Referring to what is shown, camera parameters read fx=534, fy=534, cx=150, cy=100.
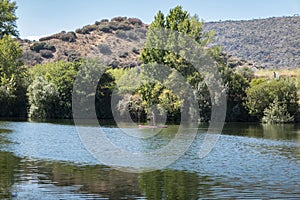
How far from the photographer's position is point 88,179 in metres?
22.3

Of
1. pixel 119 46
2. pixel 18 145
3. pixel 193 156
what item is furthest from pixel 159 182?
pixel 119 46

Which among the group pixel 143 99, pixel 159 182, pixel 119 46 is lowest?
pixel 159 182

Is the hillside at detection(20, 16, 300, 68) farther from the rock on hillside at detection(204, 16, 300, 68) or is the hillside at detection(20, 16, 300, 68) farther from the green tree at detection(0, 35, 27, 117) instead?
the green tree at detection(0, 35, 27, 117)

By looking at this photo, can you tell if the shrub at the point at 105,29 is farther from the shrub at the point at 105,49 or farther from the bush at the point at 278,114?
the bush at the point at 278,114

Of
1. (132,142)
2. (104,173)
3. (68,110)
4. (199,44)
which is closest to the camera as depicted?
(104,173)

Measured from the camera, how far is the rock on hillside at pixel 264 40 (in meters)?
135

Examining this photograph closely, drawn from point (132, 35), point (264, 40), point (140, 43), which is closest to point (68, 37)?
point (132, 35)

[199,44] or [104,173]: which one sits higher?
[199,44]

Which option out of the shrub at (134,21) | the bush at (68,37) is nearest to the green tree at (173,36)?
the bush at (68,37)

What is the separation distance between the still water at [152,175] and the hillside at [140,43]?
9623cm

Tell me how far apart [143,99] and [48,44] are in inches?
3211

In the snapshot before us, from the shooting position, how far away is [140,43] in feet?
497

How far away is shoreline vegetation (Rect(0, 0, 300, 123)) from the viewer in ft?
229

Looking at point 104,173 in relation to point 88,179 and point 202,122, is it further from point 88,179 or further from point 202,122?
point 202,122
